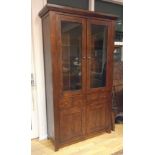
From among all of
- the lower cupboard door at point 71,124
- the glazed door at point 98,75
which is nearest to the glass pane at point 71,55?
the glazed door at point 98,75

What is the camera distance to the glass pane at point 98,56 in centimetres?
275

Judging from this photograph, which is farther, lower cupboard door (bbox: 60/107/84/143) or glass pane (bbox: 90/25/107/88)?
glass pane (bbox: 90/25/107/88)

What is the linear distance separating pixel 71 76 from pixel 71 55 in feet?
1.04

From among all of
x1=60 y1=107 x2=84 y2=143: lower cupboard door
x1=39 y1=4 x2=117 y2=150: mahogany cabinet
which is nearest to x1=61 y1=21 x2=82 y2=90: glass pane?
x1=39 y1=4 x2=117 y2=150: mahogany cabinet

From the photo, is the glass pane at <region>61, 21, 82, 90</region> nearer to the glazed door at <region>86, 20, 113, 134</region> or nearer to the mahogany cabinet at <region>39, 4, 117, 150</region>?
the mahogany cabinet at <region>39, 4, 117, 150</region>

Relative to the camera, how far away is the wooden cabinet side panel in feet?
7.91

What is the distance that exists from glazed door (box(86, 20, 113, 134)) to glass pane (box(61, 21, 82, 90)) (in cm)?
16

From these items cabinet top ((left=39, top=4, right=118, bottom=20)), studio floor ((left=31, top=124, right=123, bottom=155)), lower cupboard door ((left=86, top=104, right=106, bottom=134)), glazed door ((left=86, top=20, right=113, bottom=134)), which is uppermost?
cabinet top ((left=39, top=4, right=118, bottom=20))

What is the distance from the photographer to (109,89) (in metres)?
2.95

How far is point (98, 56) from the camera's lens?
9.39 ft

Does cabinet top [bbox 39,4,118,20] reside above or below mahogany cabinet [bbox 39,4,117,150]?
above
